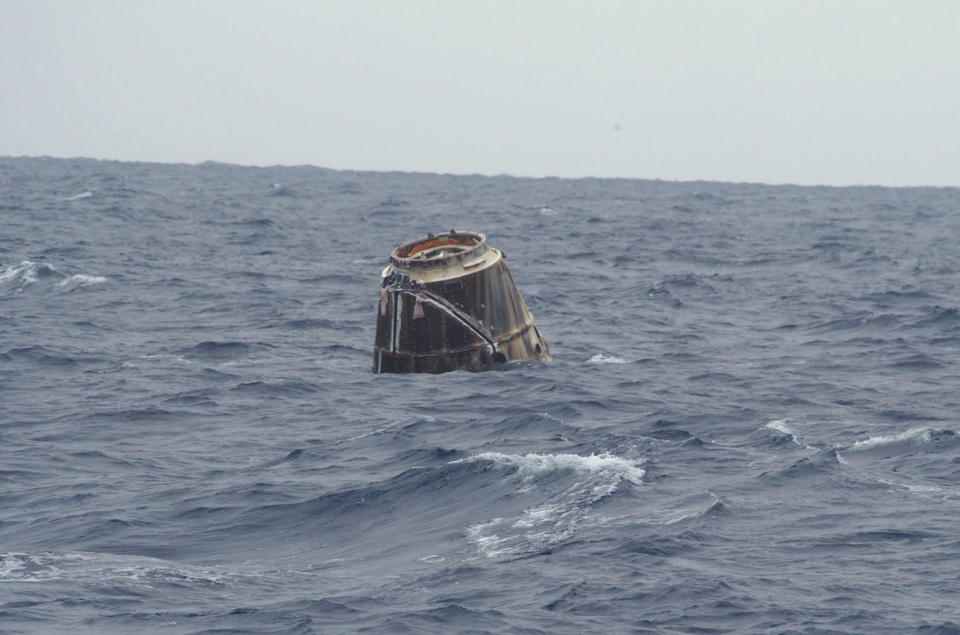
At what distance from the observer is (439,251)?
32.7 m

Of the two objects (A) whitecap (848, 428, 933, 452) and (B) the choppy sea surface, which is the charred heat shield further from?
(A) whitecap (848, 428, 933, 452)

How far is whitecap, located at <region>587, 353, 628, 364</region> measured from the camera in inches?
1372

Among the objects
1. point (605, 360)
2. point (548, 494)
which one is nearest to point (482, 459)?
point (548, 494)

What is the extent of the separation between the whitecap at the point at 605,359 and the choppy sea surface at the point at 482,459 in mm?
200

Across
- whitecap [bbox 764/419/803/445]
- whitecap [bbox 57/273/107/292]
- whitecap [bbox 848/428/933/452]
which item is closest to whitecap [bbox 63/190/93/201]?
whitecap [bbox 57/273/107/292]

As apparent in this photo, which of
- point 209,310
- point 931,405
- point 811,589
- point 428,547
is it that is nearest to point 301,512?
point 428,547

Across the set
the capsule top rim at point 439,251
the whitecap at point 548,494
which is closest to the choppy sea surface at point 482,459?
the whitecap at point 548,494

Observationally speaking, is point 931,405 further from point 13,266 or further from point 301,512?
point 13,266

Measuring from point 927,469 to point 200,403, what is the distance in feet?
53.1

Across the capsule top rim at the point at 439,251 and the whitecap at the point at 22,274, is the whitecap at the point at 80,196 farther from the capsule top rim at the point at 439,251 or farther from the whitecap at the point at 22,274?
the capsule top rim at the point at 439,251

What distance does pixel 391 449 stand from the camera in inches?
985

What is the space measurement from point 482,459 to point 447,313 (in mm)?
7870

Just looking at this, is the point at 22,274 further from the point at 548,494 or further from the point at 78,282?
the point at 548,494

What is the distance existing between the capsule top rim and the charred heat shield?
0.03 meters
